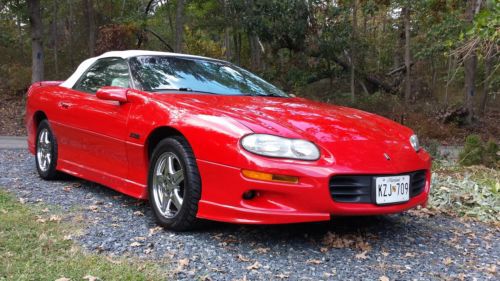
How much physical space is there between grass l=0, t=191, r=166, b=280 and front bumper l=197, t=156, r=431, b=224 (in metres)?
0.61

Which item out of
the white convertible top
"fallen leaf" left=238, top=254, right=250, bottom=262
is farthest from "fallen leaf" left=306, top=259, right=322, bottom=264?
the white convertible top

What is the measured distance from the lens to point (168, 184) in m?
3.72

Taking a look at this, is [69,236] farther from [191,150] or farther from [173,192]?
[191,150]

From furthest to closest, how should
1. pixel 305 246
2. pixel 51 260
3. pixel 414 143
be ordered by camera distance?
pixel 414 143 → pixel 305 246 → pixel 51 260

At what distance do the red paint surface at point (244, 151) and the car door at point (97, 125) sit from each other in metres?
0.02

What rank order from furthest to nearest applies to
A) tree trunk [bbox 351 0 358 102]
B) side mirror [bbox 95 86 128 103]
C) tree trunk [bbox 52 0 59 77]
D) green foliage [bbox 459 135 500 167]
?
tree trunk [bbox 52 0 59 77] < tree trunk [bbox 351 0 358 102] < green foliage [bbox 459 135 500 167] < side mirror [bbox 95 86 128 103]

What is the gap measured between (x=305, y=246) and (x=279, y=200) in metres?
0.46

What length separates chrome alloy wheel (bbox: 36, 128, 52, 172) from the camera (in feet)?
17.8

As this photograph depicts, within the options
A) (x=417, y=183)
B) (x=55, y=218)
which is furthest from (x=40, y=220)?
(x=417, y=183)

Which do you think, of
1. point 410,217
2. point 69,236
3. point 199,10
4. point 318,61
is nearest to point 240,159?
point 69,236

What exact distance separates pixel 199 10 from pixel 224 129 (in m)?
17.0

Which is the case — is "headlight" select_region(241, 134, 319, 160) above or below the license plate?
above

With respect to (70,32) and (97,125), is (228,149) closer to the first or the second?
(97,125)

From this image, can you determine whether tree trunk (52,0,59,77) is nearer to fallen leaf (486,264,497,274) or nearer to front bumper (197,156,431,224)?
front bumper (197,156,431,224)
